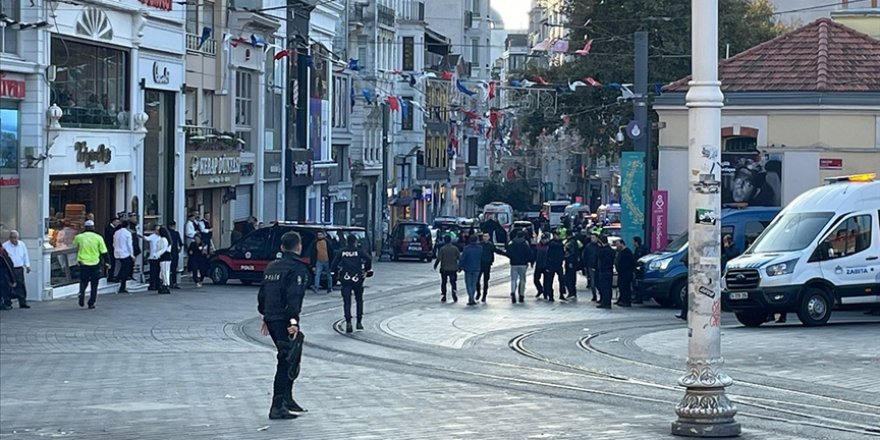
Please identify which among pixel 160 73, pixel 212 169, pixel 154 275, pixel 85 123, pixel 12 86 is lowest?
pixel 154 275

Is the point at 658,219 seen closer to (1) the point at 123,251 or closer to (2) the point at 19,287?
(1) the point at 123,251

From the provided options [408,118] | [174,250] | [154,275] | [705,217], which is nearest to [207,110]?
[174,250]

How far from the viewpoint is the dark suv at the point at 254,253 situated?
37594 mm

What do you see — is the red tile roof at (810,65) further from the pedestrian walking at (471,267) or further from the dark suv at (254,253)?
the dark suv at (254,253)

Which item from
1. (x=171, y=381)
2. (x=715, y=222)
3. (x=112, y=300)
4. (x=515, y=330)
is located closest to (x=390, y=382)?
(x=171, y=381)

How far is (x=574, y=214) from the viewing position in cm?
8875

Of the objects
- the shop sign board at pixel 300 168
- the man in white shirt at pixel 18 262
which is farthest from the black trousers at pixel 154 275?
the shop sign board at pixel 300 168

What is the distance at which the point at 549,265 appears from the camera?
35.1 m

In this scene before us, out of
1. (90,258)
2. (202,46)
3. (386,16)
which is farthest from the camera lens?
(386,16)

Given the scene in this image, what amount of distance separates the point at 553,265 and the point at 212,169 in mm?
12711

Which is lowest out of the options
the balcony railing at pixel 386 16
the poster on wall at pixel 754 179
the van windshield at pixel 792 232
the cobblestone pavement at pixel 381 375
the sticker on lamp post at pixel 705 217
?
the cobblestone pavement at pixel 381 375

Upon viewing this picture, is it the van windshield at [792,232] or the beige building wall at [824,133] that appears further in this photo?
the beige building wall at [824,133]

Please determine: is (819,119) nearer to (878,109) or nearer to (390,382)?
(878,109)

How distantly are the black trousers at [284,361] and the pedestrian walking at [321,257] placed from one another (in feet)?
70.0
